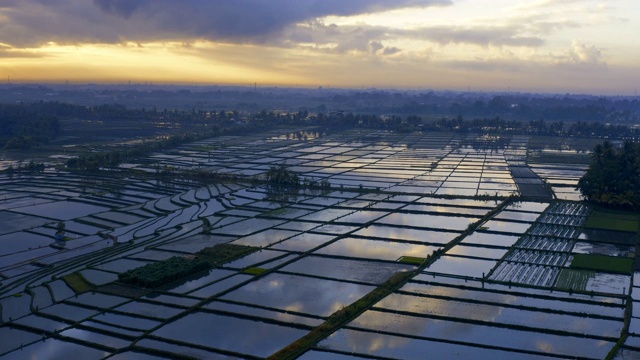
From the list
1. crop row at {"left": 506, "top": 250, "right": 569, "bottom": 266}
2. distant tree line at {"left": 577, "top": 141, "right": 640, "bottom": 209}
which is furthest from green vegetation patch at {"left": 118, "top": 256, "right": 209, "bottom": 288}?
distant tree line at {"left": 577, "top": 141, "right": 640, "bottom": 209}

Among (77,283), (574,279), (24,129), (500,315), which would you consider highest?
(24,129)

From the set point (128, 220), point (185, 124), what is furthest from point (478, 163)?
point (185, 124)

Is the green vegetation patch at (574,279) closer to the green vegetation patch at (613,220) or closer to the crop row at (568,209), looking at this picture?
the green vegetation patch at (613,220)

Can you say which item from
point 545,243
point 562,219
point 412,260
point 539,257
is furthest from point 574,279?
point 562,219

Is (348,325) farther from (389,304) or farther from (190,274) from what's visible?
(190,274)

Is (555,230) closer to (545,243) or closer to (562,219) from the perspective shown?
(562,219)


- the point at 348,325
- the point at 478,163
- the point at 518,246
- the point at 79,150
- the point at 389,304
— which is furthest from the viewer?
the point at 79,150
